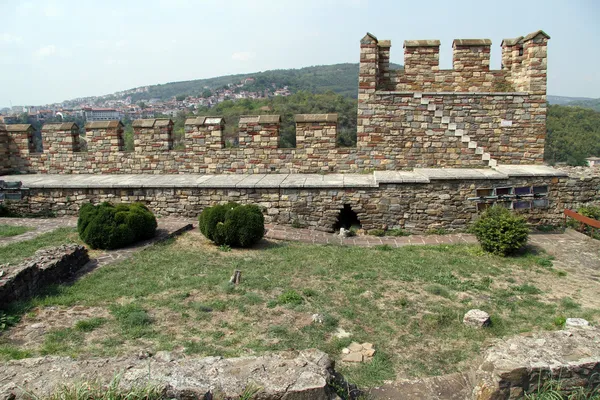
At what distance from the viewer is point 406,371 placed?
4727mm

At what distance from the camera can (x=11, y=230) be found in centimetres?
946

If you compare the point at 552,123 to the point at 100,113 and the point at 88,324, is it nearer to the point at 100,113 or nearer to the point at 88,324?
the point at 88,324

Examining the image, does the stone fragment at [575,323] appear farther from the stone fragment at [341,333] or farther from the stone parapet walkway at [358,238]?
the stone parapet walkway at [358,238]

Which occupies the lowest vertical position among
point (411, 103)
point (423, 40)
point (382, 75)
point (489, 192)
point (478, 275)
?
point (478, 275)

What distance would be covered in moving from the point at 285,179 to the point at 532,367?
7632mm

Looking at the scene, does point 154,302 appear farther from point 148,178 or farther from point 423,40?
point 423,40

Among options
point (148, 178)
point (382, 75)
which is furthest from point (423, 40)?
point (148, 178)

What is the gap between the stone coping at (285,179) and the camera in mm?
10141

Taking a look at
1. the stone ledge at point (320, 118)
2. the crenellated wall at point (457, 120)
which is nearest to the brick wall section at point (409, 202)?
the crenellated wall at point (457, 120)

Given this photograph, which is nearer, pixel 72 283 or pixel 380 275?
pixel 72 283

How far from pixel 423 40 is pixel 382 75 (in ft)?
4.42

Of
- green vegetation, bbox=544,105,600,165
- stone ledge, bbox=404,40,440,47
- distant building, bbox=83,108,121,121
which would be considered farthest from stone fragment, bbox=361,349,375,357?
distant building, bbox=83,108,121,121

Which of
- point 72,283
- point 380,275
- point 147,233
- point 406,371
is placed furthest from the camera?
point 147,233

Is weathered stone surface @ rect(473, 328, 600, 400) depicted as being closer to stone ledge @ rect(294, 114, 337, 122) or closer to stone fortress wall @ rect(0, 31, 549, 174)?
stone fortress wall @ rect(0, 31, 549, 174)
